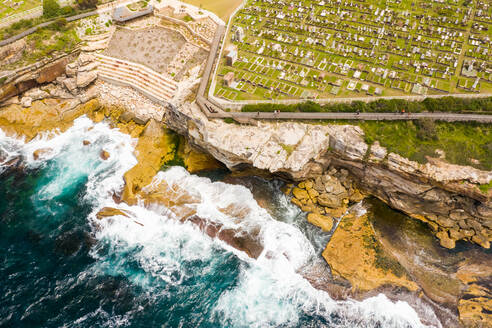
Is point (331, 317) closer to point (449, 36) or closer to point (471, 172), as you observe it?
point (471, 172)

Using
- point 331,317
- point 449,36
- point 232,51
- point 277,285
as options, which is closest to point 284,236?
point 277,285

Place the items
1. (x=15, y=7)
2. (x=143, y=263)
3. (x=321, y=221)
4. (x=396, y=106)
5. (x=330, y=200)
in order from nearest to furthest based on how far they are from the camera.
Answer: (x=143, y=263), (x=321, y=221), (x=330, y=200), (x=396, y=106), (x=15, y=7)

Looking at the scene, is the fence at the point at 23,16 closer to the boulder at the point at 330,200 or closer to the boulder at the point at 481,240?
the boulder at the point at 330,200

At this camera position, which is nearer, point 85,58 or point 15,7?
point 85,58

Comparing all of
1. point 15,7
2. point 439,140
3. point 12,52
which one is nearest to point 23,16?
point 15,7

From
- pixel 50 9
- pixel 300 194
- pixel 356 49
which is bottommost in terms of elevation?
pixel 300 194

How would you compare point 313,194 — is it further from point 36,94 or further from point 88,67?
point 36,94

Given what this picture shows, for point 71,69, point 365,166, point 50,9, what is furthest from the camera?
point 50,9
